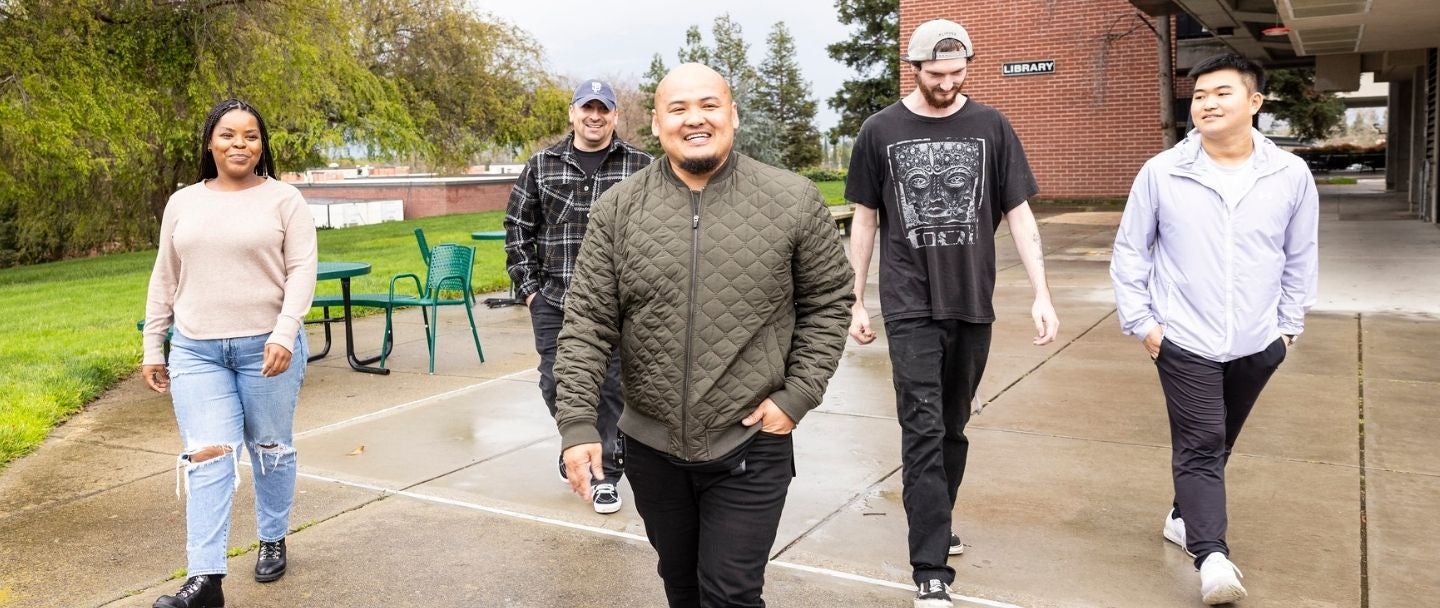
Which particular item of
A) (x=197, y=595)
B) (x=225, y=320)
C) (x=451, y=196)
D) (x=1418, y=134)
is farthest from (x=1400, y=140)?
(x=451, y=196)

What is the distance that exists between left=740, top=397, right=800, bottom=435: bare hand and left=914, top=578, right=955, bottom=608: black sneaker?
1.24 meters

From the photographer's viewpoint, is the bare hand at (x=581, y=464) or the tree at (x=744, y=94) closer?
the bare hand at (x=581, y=464)

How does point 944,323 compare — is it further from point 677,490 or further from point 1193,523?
point 677,490

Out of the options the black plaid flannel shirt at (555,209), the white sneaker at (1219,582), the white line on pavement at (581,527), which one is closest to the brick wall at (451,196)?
the white line on pavement at (581,527)

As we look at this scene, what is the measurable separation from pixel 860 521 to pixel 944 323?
4.01 ft

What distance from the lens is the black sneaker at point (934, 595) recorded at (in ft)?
12.3

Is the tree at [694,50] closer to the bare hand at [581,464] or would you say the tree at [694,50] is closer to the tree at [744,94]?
the tree at [744,94]

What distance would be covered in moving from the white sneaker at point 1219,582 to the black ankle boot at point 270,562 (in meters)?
3.20

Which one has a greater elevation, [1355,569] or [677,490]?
[677,490]

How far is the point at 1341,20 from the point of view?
542 inches

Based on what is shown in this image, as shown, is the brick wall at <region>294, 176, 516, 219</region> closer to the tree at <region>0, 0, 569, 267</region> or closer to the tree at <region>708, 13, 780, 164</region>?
the tree at <region>708, 13, 780, 164</region>

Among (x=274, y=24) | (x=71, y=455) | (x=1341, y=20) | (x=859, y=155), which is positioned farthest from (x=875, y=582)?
(x=274, y=24)

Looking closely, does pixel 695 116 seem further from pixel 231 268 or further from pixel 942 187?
pixel 231 268

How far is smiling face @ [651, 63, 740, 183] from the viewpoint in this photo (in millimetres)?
2695
